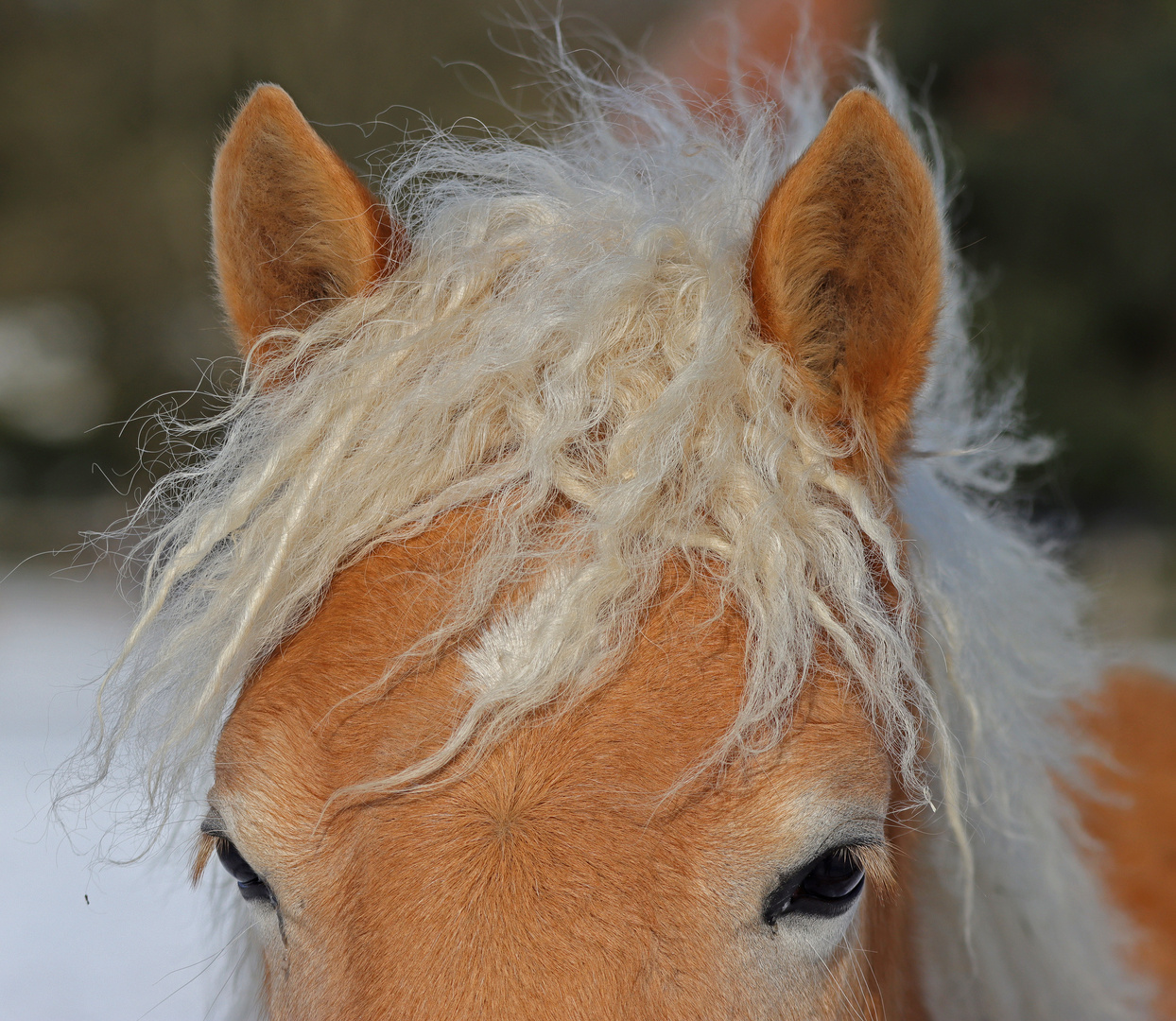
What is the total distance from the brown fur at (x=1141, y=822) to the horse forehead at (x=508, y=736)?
1.30 metres

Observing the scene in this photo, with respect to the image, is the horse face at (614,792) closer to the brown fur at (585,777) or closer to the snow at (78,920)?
the brown fur at (585,777)

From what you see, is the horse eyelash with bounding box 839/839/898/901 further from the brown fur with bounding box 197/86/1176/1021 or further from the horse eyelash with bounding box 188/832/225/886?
the horse eyelash with bounding box 188/832/225/886

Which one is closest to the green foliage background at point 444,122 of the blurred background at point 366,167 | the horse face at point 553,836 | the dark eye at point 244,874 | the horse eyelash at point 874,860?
the blurred background at point 366,167

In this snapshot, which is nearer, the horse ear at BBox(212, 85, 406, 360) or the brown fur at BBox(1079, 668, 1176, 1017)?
the horse ear at BBox(212, 85, 406, 360)

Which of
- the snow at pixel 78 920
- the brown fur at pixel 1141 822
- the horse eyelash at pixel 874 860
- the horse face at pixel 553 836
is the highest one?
the brown fur at pixel 1141 822

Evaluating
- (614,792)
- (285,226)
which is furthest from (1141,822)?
(285,226)

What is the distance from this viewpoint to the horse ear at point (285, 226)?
1266mm

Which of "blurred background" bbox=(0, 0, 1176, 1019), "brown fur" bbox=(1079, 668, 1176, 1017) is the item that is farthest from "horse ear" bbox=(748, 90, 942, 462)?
"blurred background" bbox=(0, 0, 1176, 1019)

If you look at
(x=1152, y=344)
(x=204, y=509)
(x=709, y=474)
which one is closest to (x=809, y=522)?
(x=709, y=474)

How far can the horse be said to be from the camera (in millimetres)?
967

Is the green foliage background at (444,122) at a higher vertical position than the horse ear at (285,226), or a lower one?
higher

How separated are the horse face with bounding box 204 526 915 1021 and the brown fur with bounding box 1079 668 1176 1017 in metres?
1.26

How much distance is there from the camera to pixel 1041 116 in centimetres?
1377

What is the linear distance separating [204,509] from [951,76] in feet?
51.4
